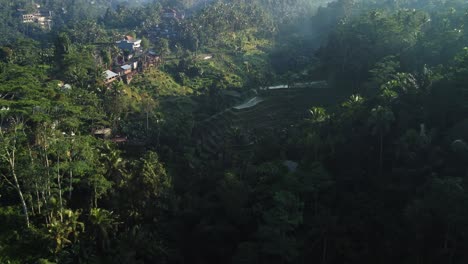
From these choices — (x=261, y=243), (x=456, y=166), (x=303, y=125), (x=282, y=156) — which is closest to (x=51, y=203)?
(x=261, y=243)

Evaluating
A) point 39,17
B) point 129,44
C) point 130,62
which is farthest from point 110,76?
point 39,17

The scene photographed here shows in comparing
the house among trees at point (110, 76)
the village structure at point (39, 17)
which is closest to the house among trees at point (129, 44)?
the house among trees at point (110, 76)

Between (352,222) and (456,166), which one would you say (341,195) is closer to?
(352,222)

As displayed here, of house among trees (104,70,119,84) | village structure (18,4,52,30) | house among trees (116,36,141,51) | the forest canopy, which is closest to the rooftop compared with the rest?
house among trees (104,70,119,84)

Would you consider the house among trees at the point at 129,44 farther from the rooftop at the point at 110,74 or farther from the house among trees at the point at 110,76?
the house among trees at the point at 110,76

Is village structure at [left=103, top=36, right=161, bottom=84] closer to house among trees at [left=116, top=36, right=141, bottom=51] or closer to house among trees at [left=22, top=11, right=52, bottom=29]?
house among trees at [left=116, top=36, right=141, bottom=51]

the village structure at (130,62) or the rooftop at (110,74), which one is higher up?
the village structure at (130,62)
